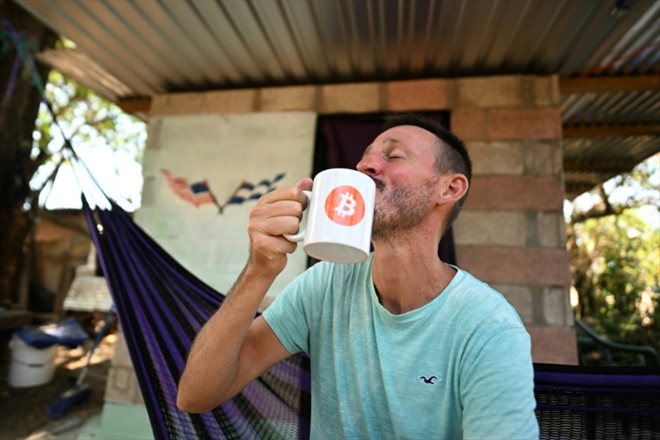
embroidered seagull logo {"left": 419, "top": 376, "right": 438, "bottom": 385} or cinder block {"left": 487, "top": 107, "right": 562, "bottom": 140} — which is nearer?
embroidered seagull logo {"left": 419, "top": 376, "right": 438, "bottom": 385}

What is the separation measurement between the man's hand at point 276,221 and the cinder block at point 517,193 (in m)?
1.79

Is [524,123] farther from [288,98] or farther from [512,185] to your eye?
[288,98]

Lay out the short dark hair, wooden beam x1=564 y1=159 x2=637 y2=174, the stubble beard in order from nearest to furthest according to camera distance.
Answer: the stubble beard, the short dark hair, wooden beam x1=564 y1=159 x2=637 y2=174

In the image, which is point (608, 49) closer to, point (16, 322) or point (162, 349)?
point (162, 349)

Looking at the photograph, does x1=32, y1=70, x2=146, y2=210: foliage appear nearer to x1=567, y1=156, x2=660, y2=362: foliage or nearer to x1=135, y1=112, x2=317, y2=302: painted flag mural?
x1=135, y1=112, x2=317, y2=302: painted flag mural

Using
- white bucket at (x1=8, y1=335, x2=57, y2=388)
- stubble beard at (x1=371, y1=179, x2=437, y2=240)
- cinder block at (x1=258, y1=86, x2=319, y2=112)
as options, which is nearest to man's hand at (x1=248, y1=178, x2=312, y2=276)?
stubble beard at (x1=371, y1=179, x2=437, y2=240)

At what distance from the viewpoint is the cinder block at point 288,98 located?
2607 millimetres

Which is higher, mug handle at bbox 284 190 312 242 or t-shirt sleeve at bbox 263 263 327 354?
mug handle at bbox 284 190 312 242

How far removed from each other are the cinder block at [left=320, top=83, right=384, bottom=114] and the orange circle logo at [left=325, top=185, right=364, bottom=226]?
1.94 m

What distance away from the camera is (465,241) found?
230cm

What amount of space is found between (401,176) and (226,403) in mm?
765

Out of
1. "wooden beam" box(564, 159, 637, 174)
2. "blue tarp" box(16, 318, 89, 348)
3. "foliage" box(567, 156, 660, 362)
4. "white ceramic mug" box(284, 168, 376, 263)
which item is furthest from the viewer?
"foliage" box(567, 156, 660, 362)

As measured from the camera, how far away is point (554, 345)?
6.98 feet

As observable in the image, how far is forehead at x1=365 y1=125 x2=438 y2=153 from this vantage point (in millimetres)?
1010
